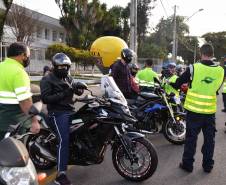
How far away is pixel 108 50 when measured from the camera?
12164mm

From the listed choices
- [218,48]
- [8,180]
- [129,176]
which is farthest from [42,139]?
[218,48]

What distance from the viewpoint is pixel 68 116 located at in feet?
16.2

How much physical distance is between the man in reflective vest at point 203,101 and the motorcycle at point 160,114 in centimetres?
161

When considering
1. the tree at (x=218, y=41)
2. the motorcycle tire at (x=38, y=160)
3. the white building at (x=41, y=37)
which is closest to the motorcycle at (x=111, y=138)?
the motorcycle tire at (x=38, y=160)

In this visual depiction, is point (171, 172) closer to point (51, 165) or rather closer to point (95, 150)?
point (95, 150)

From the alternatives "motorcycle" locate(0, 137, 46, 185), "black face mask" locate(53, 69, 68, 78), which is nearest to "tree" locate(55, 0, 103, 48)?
"black face mask" locate(53, 69, 68, 78)

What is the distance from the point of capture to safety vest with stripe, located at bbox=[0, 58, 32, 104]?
401 centimetres

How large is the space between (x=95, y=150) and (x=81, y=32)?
37316 millimetres

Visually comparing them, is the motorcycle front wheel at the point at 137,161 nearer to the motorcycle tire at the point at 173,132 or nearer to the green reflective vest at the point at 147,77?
the motorcycle tire at the point at 173,132

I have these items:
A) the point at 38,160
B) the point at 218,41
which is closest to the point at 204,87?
the point at 38,160

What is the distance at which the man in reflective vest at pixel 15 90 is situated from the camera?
401 cm

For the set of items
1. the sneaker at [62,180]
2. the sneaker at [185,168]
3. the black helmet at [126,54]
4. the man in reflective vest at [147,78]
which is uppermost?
the black helmet at [126,54]

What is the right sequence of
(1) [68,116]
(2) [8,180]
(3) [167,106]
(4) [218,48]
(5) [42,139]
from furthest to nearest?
(4) [218,48]
(3) [167,106]
(5) [42,139]
(1) [68,116]
(2) [8,180]

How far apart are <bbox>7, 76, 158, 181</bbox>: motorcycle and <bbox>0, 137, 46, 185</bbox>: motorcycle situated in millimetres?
2498
